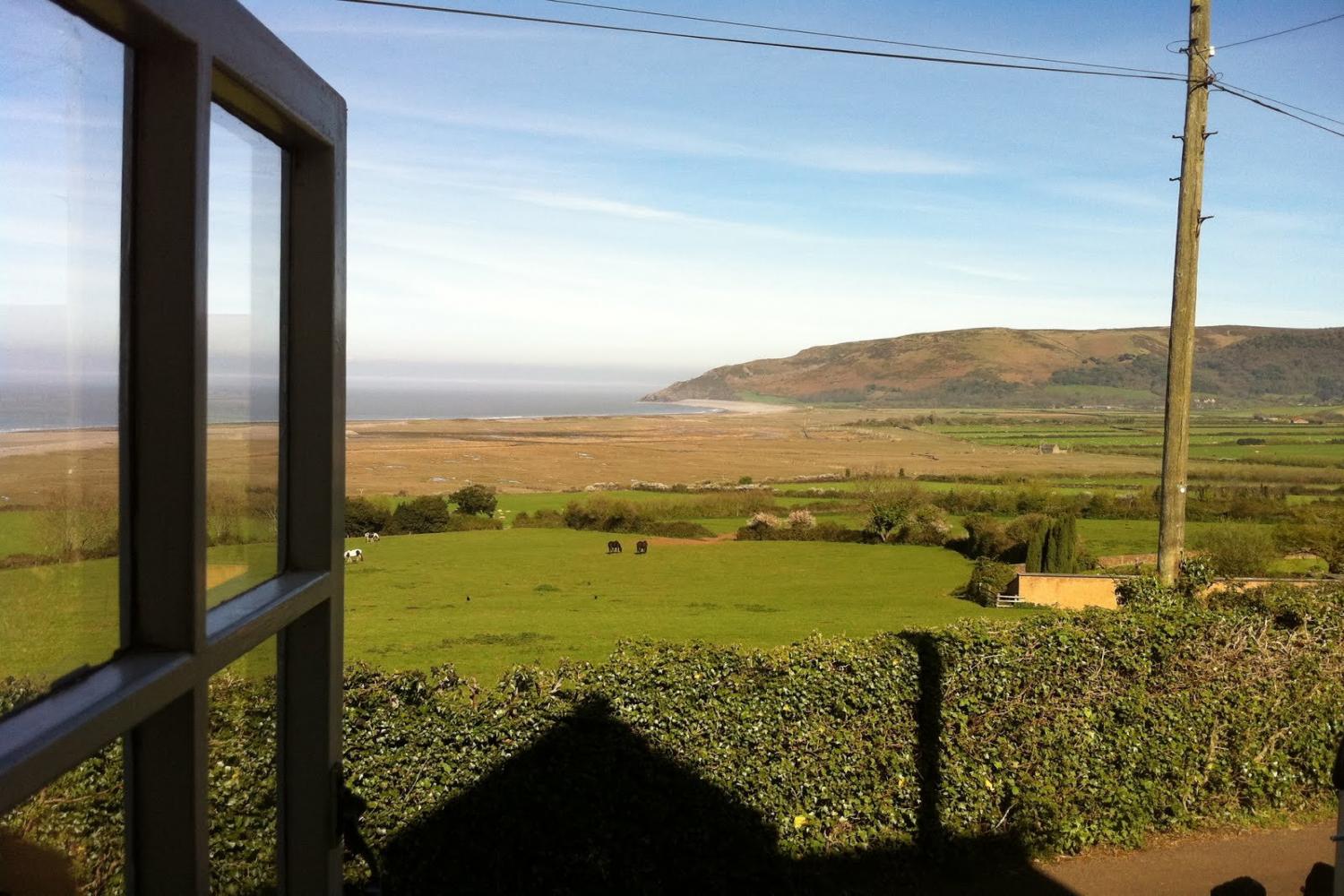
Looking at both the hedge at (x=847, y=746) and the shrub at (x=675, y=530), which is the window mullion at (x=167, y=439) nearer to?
the hedge at (x=847, y=746)

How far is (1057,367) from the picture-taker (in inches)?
5290

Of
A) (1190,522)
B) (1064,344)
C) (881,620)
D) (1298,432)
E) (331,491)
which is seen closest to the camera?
(331,491)

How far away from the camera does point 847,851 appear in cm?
559

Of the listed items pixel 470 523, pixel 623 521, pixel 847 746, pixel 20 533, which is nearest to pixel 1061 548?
pixel 847 746

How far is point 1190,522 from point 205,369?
32.2 meters

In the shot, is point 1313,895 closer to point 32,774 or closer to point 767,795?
point 767,795

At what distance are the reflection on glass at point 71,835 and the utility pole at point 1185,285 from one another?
8.04 m

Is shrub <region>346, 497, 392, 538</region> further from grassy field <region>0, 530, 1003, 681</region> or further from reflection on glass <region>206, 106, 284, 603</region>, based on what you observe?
reflection on glass <region>206, 106, 284, 603</region>

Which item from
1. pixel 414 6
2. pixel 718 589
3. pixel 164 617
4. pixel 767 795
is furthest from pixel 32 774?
pixel 718 589

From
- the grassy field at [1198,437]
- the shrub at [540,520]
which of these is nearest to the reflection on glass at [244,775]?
the shrub at [540,520]

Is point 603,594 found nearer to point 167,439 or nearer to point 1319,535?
point 1319,535

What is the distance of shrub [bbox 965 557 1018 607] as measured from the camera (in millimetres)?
21219

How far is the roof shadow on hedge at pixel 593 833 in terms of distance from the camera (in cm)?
493

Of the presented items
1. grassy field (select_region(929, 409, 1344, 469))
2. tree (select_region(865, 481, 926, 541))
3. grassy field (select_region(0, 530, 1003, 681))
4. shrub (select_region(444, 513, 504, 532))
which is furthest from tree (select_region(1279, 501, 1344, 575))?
grassy field (select_region(929, 409, 1344, 469))
